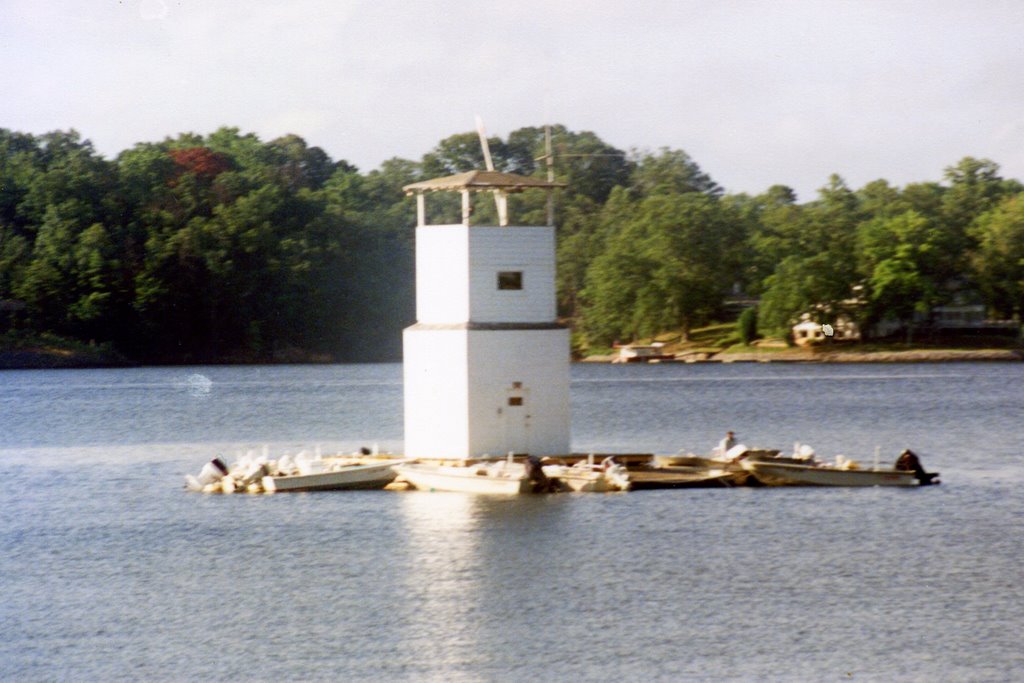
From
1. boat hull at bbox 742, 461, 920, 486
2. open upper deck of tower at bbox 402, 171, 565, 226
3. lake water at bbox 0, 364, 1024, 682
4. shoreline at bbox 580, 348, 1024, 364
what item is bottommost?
lake water at bbox 0, 364, 1024, 682

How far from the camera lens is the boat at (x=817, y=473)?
4059 centimetres

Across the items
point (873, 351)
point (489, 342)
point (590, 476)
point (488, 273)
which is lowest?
point (590, 476)

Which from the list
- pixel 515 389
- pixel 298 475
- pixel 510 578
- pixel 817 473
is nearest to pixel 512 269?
pixel 515 389

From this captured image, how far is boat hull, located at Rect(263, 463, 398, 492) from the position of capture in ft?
132

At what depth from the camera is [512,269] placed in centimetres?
3753

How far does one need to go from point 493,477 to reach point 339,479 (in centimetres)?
549

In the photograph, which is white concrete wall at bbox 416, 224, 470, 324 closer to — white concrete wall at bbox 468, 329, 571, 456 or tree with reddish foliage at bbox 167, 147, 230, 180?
white concrete wall at bbox 468, 329, 571, 456

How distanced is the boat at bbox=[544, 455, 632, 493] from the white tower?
0.75 m

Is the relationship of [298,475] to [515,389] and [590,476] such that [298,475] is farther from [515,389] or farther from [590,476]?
[590,476]

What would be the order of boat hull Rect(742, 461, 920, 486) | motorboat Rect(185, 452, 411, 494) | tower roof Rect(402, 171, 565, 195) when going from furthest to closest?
boat hull Rect(742, 461, 920, 486) → motorboat Rect(185, 452, 411, 494) → tower roof Rect(402, 171, 565, 195)

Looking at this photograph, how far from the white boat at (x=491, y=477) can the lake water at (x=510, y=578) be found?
360 millimetres

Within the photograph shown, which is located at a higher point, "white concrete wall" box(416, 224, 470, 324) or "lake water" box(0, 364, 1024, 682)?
"white concrete wall" box(416, 224, 470, 324)

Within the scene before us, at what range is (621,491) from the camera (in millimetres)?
38906

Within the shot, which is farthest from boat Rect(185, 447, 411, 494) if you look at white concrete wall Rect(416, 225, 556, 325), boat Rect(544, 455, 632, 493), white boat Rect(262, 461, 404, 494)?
white concrete wall Rect(416, 225, 556, 325)
